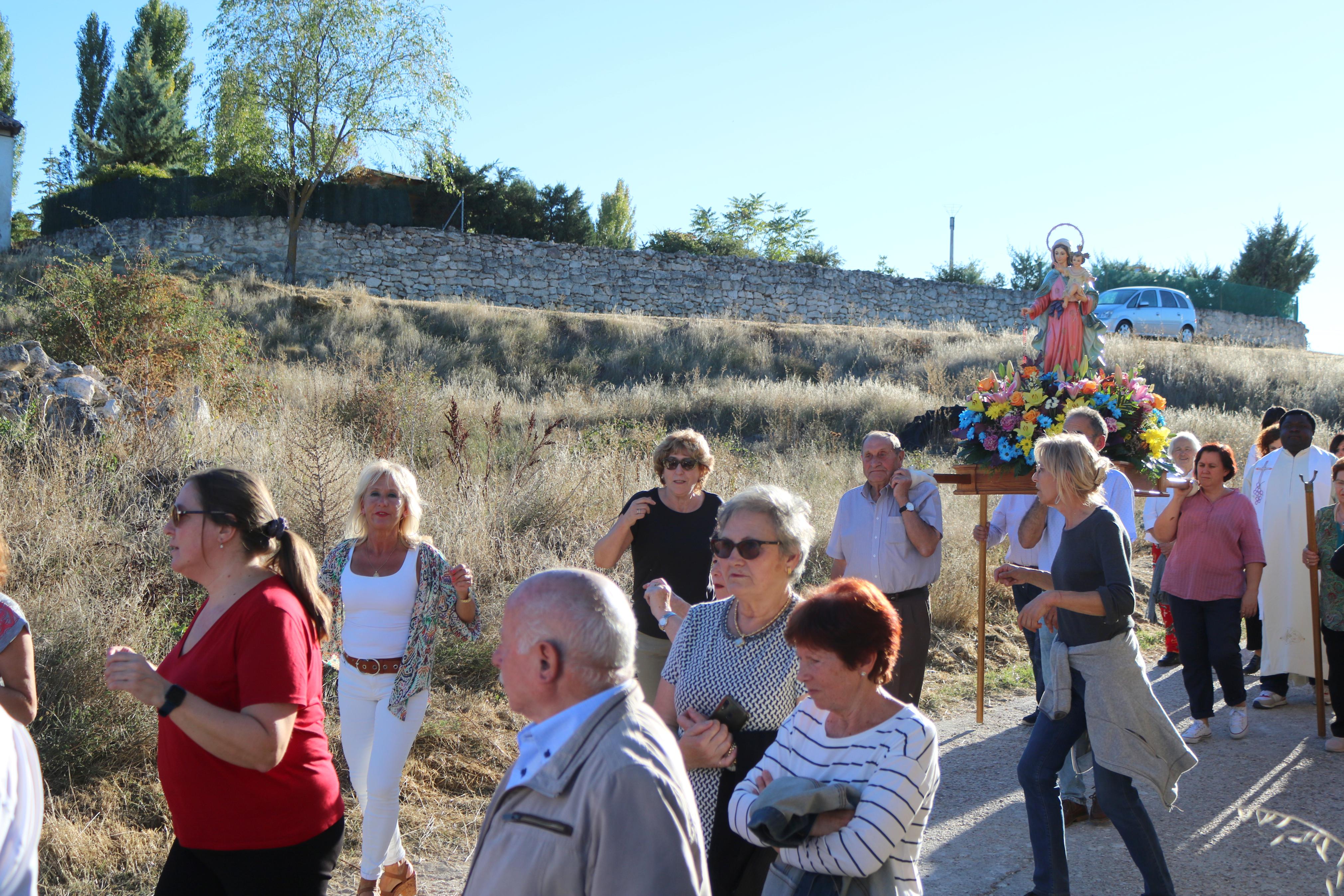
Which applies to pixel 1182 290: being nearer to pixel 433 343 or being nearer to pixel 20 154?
pixel 433 343

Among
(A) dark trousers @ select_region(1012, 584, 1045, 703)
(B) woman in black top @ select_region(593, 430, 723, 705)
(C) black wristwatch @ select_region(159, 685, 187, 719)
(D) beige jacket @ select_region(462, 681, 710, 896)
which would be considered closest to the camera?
(D) beige jacket @ select_region(462, 681, 710, 896)

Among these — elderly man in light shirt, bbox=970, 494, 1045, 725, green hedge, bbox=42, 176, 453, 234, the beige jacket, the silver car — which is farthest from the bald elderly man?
the silver car

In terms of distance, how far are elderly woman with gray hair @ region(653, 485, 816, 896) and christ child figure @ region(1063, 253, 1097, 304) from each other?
447cm

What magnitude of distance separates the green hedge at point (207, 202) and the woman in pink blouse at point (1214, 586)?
24.7m

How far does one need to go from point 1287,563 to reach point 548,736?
22.2 feet

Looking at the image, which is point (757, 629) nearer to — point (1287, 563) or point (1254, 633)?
point (1287, 563)

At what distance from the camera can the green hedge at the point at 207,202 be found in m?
26.3

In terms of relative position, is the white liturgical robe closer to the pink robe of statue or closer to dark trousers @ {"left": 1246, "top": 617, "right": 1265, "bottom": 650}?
dark trousers @ {"left": 1246, "top": 617, "right": 1265, "bottom": 650}

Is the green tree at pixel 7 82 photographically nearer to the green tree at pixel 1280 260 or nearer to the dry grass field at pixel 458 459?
the dry grass field at pixel 458 459

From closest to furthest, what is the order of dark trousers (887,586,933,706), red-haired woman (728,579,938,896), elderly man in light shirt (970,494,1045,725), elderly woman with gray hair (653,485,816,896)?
red-haired woman (728,579,938,896) → elderly woman with gray hair (653,485,816,896) → dark trousers (887,586,933,706) → elderly man in light shirt (970,494,1045,725)

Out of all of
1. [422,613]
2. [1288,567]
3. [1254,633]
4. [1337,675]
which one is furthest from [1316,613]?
[422,613]

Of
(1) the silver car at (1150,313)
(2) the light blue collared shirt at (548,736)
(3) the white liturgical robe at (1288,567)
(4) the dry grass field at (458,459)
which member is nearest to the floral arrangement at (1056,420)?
(3) the white liturgical robe at (1288,567)

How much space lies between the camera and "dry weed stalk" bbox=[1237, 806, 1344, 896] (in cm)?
417

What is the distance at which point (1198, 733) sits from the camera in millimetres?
6004
